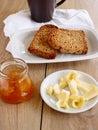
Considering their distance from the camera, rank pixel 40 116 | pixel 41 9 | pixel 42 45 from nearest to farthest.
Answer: pixel 40 116 → pixel 42 45 → pixel 41 9

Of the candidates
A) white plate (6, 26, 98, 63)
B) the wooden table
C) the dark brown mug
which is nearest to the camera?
the wooden table

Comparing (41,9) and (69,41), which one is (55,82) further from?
(41,9)

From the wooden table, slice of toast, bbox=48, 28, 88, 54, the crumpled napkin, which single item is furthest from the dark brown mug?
the wooden table

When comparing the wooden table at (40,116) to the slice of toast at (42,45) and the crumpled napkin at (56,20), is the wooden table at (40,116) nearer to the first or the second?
the slice of toast at (42,45)

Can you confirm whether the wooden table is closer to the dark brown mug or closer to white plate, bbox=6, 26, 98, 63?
white plate, bbox=6, 26, 98, 63

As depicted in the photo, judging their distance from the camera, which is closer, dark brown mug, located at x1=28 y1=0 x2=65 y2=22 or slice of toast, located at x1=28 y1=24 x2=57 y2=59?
slice of toast, located at x1=28 y1=24 x2=57 y2=59

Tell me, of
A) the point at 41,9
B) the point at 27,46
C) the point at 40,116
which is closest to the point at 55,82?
the point at 40,116

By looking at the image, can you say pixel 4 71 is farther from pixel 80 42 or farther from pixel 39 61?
pixel 80 42
